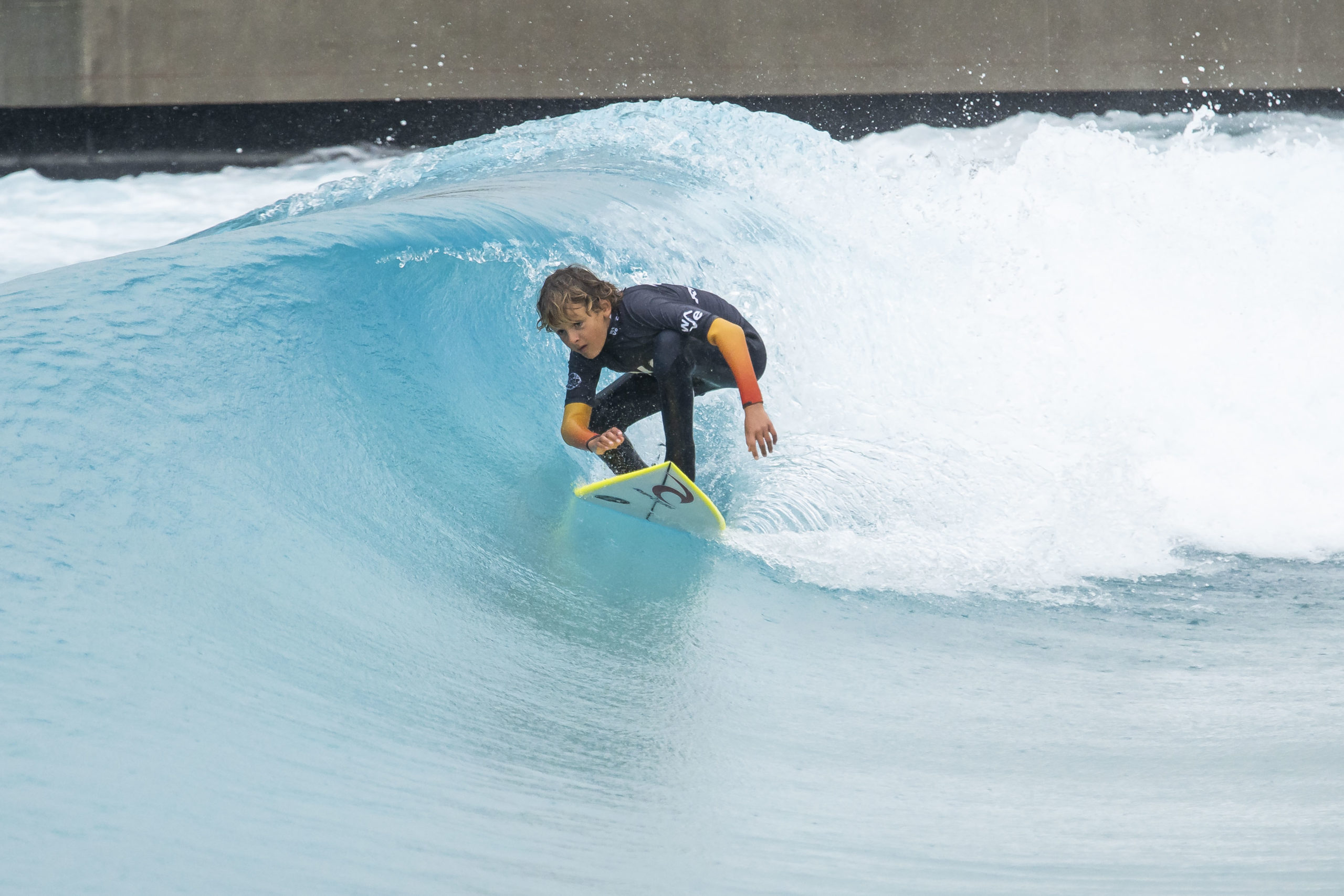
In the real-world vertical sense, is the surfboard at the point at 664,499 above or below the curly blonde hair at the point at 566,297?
below

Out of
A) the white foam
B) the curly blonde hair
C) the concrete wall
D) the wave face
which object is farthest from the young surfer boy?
the concrete wall

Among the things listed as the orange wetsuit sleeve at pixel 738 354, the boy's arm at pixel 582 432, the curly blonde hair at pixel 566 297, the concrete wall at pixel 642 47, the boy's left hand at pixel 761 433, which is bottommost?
the boy's arm at pixel 582 432

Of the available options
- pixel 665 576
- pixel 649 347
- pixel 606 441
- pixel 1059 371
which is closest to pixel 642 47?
pixel 1059 371

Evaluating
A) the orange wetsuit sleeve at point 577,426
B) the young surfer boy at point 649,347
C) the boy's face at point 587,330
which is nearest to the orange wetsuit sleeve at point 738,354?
the young surfer boy at point 649,347

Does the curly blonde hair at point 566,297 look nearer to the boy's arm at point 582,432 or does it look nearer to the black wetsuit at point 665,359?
the black wetsuit at point 665,359

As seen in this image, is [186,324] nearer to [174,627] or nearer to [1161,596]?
[174,627]

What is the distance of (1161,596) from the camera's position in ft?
8.77

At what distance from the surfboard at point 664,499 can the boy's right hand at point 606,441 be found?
11 centimetres

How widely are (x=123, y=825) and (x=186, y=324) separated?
2100 millimetres

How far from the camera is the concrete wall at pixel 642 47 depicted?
10758 mm

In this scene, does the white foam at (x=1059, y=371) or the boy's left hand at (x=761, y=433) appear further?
the white foam at (x=1059, y=371)

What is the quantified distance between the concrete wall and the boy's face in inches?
342

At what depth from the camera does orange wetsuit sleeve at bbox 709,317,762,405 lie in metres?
2.56

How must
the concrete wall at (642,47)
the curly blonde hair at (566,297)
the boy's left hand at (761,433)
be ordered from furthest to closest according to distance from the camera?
the concrete wall at (642,47) → the curly blonde hair at (566,297) → the boy's left hand at (761,433)
